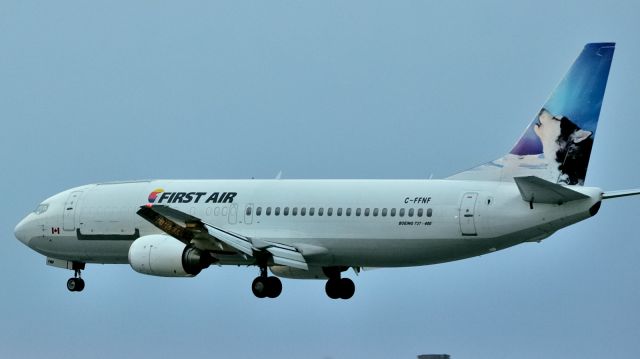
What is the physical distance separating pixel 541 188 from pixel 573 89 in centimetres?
357

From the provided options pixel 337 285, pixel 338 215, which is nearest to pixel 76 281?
pixel 337 285

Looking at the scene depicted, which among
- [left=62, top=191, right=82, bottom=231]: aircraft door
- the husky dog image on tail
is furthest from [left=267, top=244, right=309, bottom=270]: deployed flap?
the husky dog image on tail

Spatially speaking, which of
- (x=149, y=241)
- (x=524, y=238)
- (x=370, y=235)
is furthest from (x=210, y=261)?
(x=524, y=238)

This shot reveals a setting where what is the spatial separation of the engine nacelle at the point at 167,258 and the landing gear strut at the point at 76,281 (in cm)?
619

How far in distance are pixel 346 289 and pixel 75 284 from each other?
10665 millimetres

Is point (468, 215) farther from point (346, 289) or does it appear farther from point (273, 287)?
point (273, 287)

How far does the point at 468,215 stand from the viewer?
4978 centimetres

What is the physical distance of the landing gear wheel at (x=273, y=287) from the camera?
175 feet

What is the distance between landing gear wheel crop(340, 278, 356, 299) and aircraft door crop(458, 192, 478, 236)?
287 inches

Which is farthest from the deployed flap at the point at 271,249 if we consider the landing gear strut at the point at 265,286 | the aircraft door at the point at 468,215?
the aircraft door at the point at 468,215

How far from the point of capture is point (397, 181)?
5284 cm

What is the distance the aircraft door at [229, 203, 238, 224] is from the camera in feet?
181

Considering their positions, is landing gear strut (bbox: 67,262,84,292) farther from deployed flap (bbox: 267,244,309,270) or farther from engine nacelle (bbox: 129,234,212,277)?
deployed flap (bbox: 267,244,309,270)

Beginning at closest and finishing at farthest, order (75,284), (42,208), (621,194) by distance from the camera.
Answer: (621,194)
(75,284)
(42,208)
